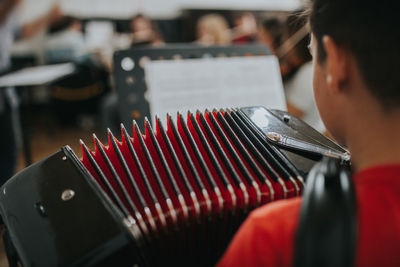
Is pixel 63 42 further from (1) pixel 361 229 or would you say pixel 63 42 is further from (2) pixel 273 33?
(1) pixel 361 229

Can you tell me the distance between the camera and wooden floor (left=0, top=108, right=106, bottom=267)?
312 cm

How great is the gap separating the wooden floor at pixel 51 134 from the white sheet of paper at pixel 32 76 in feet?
4.73

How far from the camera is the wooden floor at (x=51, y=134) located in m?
3.12

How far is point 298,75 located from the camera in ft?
5.53

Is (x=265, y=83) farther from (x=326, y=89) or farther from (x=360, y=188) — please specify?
(x=360, y=188)

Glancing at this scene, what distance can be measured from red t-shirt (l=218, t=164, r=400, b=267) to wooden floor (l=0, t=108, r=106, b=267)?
2.73m

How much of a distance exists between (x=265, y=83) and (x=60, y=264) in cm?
85

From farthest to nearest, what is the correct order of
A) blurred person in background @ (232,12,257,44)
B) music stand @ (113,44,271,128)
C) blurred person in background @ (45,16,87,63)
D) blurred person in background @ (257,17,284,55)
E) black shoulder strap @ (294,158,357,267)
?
blurred person in background @ (45,16,87,63)
blurred person in background @ (232,12,257,44)
blurred person in background @ (257,17,284,55)
music stand @ (113,44,271,128)
black shoulder strap @ (294,158,357,267)

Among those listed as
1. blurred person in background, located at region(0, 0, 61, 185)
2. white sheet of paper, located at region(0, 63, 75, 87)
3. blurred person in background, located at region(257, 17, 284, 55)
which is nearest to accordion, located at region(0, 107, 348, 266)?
white sheet of paper, located at region(0, 63, 75, 87)

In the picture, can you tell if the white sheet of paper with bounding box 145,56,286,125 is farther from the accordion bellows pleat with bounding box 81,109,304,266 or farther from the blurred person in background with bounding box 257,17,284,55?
the blurred person in background with bounding box 257,17,284,55

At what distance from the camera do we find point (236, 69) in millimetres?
1125

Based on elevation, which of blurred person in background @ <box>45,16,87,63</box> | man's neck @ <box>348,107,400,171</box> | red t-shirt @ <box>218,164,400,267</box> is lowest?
red t-shirt @ <box>218,164,400,267</box>

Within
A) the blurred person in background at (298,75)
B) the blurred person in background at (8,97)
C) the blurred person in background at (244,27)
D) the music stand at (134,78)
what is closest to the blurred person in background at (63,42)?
the blurred person in background at (244,27)

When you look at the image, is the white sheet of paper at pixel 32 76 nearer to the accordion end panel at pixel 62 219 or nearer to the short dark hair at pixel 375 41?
the accordion end panel at pixel 62 219
